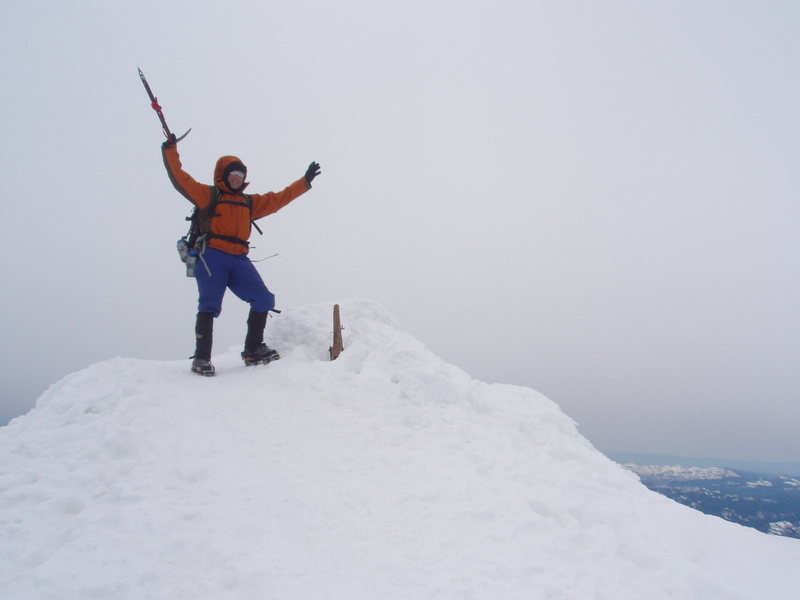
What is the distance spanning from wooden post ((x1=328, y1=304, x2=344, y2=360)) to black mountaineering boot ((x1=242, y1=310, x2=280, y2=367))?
3.29 ft

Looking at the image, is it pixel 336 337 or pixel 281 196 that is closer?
pixel 336 337

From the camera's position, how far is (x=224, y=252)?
722 cm

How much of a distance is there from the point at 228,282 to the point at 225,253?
57 cm

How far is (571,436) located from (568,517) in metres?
2.11

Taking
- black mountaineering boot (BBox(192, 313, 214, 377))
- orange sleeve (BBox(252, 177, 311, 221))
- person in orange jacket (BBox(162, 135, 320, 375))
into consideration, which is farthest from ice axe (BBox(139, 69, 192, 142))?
black mountaineering boot (BBox(192, 313, 214, 377))

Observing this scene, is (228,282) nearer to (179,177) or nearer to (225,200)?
(225,200)

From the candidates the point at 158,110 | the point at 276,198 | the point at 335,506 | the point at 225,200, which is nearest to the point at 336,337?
the point at 276,198

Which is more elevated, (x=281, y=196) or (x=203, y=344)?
(x=281, y=196)

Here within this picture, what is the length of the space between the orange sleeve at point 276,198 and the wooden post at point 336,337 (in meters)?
2.20

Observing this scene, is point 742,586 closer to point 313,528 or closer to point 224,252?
point 313,528

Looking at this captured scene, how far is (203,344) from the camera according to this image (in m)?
6.97

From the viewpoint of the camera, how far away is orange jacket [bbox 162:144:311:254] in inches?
266

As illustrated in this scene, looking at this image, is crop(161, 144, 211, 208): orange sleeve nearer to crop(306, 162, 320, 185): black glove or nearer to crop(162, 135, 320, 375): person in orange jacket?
crop(162, 135, 320, 375): person in orange jacket

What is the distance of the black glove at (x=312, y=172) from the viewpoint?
26.4ft
